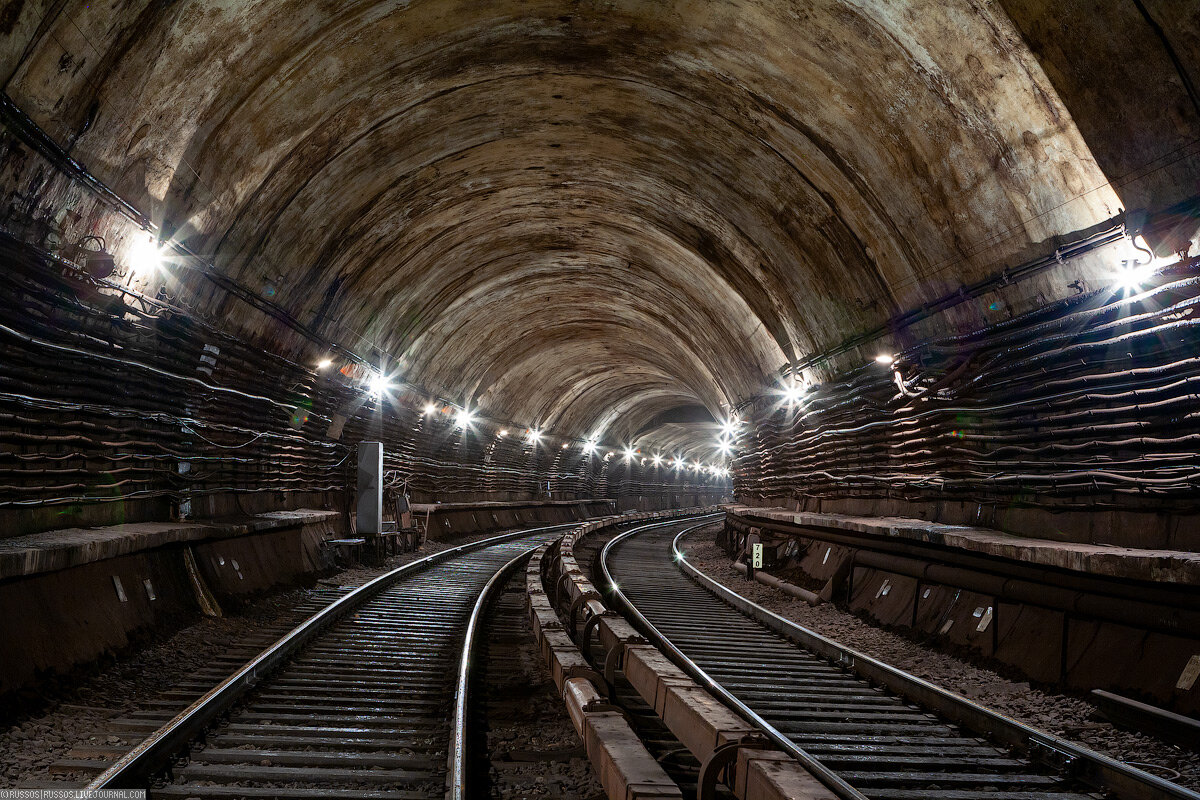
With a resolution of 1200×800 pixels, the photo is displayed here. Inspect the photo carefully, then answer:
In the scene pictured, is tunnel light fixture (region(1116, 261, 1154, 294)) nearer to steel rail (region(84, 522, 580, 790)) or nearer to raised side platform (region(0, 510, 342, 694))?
steel rail (region(84, 522, 580, 790))

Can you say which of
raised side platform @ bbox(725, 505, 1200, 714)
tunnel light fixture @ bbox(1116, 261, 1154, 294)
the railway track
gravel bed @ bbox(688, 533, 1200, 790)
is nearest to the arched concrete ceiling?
tunnel light fixture @ bbox(1116, 261, 1154, 294)

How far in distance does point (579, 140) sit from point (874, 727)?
341 inches

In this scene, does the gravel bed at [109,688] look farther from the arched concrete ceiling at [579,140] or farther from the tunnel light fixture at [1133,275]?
the tunnel light fixture at [1133,275]

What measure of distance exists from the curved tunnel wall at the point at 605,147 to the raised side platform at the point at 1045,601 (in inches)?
87.6

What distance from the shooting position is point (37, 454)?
22.4ft

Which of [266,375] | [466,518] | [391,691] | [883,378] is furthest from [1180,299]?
[466,518]

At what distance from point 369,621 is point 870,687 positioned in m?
5.45

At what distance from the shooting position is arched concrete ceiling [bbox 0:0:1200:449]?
646cm

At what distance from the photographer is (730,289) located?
14125 mm

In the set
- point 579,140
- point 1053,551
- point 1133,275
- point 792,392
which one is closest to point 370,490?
point 579,140

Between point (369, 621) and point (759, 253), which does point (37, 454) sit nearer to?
point (369, 621)

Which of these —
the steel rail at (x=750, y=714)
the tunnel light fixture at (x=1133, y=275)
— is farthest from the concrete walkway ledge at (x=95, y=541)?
the tunnel light fixture at (x=1133, y=275)

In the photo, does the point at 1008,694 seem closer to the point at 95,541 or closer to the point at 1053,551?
the point at 1053,551

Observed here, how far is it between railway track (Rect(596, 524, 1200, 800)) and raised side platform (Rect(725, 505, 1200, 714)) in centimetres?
106
